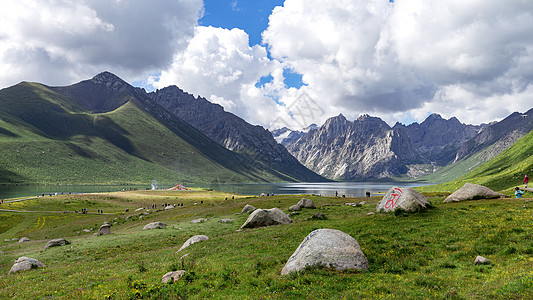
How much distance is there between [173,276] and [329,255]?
1101cm

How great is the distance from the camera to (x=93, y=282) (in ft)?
66.4

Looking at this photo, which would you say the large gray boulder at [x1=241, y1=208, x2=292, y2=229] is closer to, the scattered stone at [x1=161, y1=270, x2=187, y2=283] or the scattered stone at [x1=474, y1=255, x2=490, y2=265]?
the scattered stone at [x1=161, y1=270, x2=187, y2=283]

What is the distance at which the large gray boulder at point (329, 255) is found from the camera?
1799 cm

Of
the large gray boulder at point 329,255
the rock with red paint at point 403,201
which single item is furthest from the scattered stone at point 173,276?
the rock with red paint at point 403,201

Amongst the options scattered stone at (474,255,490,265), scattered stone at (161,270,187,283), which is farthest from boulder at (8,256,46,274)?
scattered stone at (474,255,490,265)

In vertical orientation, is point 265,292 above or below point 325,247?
below

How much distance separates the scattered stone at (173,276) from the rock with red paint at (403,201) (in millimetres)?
27446

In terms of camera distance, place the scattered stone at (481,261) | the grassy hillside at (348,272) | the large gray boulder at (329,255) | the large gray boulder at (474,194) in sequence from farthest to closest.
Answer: the large gray boulder at (474,194) → the large gray boulder at (329,255) → the scattered stone at (481,261) → the grassy hillside at (348,272)

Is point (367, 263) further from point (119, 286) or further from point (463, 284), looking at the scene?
point (119, 286)

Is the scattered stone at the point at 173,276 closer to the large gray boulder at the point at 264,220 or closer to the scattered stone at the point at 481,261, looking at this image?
the scattered stone at the point at 481,261

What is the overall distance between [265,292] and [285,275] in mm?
2354

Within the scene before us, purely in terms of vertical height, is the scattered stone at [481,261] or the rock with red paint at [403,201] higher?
the rock with red paint at [403,201]

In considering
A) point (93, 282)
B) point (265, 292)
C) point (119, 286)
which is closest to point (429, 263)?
point (265, 292)

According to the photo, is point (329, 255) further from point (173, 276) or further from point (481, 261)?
point (173, 276)
